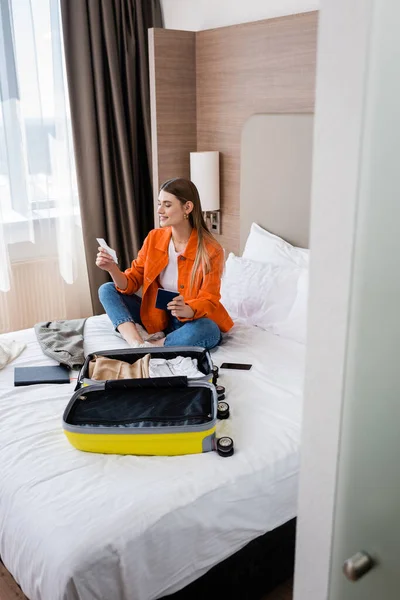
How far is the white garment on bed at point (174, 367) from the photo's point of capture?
8.14 feet

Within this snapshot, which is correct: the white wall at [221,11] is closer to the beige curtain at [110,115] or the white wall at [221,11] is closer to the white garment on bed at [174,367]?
the beige curtain at [110,115]

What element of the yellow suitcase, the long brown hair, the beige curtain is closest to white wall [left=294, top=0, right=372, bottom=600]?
the yellow suitcase

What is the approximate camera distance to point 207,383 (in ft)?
7.46

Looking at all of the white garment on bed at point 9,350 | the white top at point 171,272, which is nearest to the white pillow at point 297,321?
the white top at point 171,272

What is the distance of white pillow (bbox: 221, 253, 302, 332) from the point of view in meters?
3.05

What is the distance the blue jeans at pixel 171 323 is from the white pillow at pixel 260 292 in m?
0.33

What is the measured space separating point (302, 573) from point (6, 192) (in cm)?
333

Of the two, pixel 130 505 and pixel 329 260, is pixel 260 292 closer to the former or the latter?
pixel 130 505

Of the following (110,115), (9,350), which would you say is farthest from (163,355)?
(110,115)

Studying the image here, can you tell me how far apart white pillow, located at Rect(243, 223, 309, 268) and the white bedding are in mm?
1157

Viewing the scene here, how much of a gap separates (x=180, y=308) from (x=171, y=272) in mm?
355

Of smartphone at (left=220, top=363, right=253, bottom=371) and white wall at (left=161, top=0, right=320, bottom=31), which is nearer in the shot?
smartphone at (left=220, top=363, right=253, bottom=371)

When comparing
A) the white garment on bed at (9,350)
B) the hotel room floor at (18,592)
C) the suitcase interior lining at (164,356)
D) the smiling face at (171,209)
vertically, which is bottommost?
the hotel room floor at (18,592)

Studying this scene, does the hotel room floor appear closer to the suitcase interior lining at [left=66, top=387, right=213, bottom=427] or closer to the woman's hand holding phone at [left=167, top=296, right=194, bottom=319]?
the suitcase interior lining at [left=66, top=387, right=213, bottom=427]
